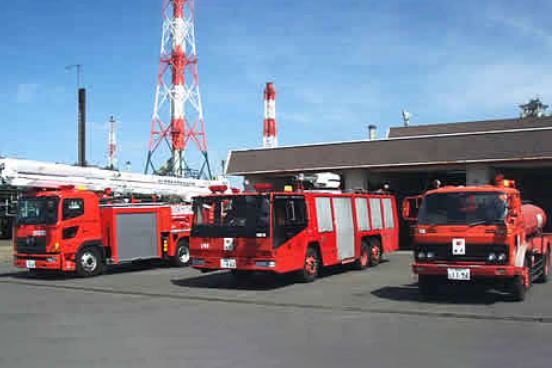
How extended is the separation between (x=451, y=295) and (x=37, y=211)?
1127 centimetres

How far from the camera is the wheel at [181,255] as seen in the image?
20453mm

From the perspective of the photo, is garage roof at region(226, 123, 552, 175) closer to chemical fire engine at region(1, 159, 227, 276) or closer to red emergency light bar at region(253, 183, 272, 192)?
chemical fire engine at region(1, 159, 227, 276)

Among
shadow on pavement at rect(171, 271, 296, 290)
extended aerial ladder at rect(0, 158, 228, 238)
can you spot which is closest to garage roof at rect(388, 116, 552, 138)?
extended aerial ladder at rect(0, 158, 228, 238)

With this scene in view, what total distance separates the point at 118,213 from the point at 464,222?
35.3 ft

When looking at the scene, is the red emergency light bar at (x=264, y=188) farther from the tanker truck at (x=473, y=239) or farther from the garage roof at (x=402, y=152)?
the garage roof at (x=402, y=152)

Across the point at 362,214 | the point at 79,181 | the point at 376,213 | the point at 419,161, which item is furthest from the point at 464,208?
the point at 79,181

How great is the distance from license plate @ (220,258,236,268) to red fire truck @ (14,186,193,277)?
512 cm

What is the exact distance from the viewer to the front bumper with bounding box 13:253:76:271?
17.1m

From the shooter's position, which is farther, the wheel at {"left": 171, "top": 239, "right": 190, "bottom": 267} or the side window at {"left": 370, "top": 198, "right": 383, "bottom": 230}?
the wheel at {"left": 171, "top": 239, "right": 190, "bottom": 267}

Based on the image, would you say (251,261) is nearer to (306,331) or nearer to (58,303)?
(58,303)

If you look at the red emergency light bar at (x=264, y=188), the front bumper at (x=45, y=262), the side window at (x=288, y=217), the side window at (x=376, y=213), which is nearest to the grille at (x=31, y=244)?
the front bumper at (x=45, y=262)

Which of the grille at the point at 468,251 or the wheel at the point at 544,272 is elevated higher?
the grille at the point at 468,251

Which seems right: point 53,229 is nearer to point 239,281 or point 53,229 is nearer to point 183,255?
point 183,255

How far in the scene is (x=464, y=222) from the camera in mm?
11906
